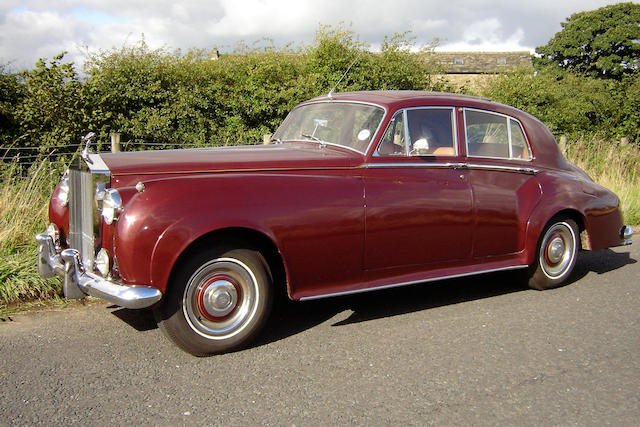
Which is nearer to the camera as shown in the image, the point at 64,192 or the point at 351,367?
the point at 351,367

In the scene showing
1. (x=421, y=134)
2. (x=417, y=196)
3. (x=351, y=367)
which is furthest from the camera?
(x=421, y=134)

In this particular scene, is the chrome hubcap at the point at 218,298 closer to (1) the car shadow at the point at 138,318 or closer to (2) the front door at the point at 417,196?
(1) the car shadow at the point at 138,318

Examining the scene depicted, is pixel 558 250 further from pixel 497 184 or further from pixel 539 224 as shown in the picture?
pixel 497 184

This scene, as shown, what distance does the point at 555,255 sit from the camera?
566 cm

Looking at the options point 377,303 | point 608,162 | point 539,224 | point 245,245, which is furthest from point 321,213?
point 608,162

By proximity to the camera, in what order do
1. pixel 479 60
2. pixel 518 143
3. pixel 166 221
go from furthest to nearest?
pixel 479 60 → pixel 518 143 → pixel 166 221

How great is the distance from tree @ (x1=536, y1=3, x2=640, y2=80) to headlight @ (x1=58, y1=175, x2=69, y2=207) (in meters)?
43.4

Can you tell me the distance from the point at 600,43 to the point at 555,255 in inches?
1738

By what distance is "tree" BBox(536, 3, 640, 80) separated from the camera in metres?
42.8

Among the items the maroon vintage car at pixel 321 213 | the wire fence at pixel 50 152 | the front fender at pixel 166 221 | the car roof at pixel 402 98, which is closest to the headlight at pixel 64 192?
the maroon vintage car at pixel 321 213

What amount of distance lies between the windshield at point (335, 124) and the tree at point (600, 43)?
41806 millimetres

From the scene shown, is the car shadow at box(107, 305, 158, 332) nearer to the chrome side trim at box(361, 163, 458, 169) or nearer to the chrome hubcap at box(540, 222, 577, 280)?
the chrome side trim at box(361, 163, 458, 169)

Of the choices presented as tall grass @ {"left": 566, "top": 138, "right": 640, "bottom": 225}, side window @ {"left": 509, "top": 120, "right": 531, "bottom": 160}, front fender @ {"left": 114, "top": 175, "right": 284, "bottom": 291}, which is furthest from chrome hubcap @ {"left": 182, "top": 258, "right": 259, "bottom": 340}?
tall grass @ {"left": 566, "top": 138, "right": 640, "bottom": 225}

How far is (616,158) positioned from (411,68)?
480cm
